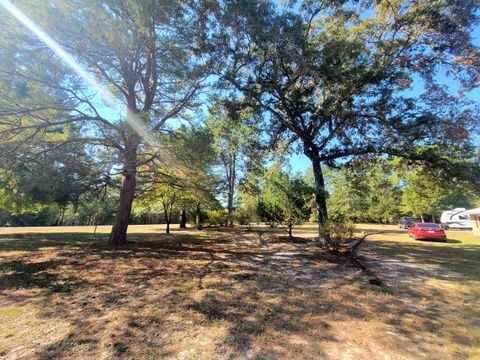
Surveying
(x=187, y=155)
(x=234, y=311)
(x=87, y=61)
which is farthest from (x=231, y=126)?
(x=234, y=311)

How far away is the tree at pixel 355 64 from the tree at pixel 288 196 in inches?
69.0

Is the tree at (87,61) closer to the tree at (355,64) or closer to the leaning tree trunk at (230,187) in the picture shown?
the tree at (355,64)

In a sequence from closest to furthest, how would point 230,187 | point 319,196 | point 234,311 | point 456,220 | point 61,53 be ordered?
point 234,311 < point 61,53 < point 319,196 < point 456,220 < point 230,187

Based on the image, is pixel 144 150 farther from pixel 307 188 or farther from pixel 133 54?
pixel 307 188

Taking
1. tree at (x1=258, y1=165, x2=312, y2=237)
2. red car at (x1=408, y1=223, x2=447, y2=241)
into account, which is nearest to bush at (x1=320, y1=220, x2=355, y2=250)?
tree at (x1=258, y1=165, x2=312, y2=237)

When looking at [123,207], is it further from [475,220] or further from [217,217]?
[475,220]

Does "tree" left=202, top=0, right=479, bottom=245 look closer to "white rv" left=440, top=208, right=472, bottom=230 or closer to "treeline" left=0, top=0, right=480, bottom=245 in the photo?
"treeline" left=0, top=0, right=480, bottom=245

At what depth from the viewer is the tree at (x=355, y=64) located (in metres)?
8.62

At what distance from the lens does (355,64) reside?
9883 mm

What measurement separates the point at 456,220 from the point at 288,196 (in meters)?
26.0

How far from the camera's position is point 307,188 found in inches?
515

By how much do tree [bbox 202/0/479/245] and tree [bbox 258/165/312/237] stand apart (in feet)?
5.75

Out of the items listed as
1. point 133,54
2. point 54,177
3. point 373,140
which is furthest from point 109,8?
point 373,140

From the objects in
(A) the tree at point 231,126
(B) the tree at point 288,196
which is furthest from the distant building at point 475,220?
(A) the tree at point 231,126
